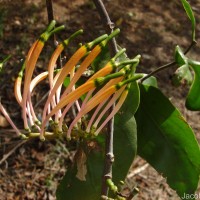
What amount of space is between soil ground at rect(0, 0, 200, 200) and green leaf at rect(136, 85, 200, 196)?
22.0 inches

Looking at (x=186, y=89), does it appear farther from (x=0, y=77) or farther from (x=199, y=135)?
(x=0, y=77)

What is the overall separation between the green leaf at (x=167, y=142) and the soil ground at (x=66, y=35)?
56 centimetres

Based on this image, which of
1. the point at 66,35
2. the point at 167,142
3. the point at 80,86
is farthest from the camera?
the point at 66,35

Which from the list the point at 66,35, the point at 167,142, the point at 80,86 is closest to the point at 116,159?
the point at 167,142

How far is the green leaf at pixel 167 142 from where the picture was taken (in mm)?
930

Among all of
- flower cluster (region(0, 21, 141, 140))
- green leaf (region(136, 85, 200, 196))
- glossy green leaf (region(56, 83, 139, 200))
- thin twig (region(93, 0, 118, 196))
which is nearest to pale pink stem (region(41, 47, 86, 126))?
flower cluster (region(0, 21, 141, 140))

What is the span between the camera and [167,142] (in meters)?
0.96

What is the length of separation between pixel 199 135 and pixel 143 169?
15.2 inches

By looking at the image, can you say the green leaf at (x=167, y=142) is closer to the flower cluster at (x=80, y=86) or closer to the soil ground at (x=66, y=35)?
the flower cluster at (x=80, y=86)

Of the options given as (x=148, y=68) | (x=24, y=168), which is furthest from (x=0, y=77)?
(x=148, y=68)

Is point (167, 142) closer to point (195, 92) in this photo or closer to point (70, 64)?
point (195, 92)

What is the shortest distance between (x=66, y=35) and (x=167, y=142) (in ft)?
5.73

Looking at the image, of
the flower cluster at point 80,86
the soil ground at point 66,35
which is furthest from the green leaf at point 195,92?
the soil ground at point 66,35

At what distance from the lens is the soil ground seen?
1.94 m
